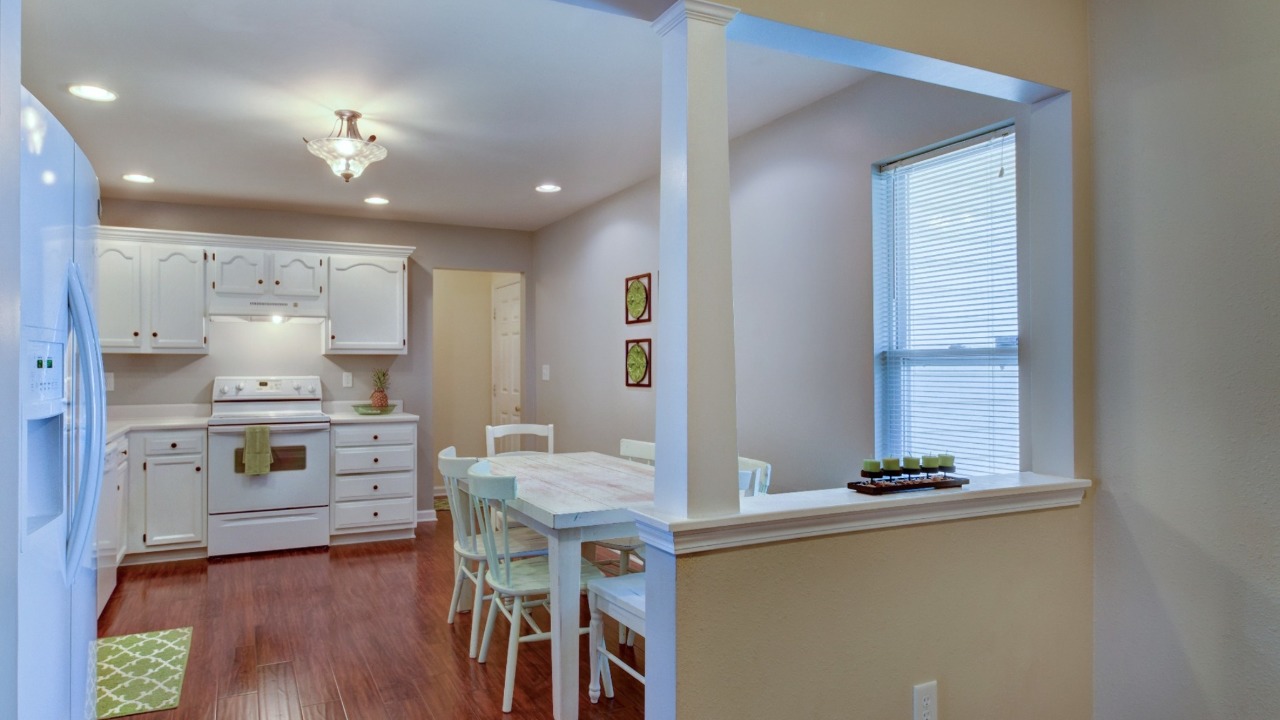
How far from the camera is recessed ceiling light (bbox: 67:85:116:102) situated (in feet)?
10.1

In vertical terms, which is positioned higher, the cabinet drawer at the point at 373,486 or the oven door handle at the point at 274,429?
the oven door handle at the point at 274,429

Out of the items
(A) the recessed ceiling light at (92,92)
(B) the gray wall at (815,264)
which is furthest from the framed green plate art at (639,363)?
(A) the recessed ceiling light at (92,92)

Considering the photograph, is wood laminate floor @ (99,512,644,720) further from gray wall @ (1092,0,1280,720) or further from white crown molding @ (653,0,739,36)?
white crown molding @ (653,0,739,36)

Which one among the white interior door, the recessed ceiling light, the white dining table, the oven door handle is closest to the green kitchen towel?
the oven door handle

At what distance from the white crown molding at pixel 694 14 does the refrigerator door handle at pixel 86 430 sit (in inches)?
58.7

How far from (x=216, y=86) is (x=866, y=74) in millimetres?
2681

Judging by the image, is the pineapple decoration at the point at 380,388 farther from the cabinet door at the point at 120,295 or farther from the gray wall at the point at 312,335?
the cabinet door at the point at 120,295

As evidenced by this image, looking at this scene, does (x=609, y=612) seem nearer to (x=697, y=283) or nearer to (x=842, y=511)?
(x=842, y=511)

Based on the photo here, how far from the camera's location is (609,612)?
8.26 feet

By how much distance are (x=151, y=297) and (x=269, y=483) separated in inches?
59.0

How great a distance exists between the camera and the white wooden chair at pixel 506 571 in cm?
265

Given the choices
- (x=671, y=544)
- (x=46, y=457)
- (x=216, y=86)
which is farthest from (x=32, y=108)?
(x=216, y=86)

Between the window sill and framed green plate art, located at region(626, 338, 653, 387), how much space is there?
2.72 metres

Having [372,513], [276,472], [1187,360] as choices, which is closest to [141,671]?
[276,472]
